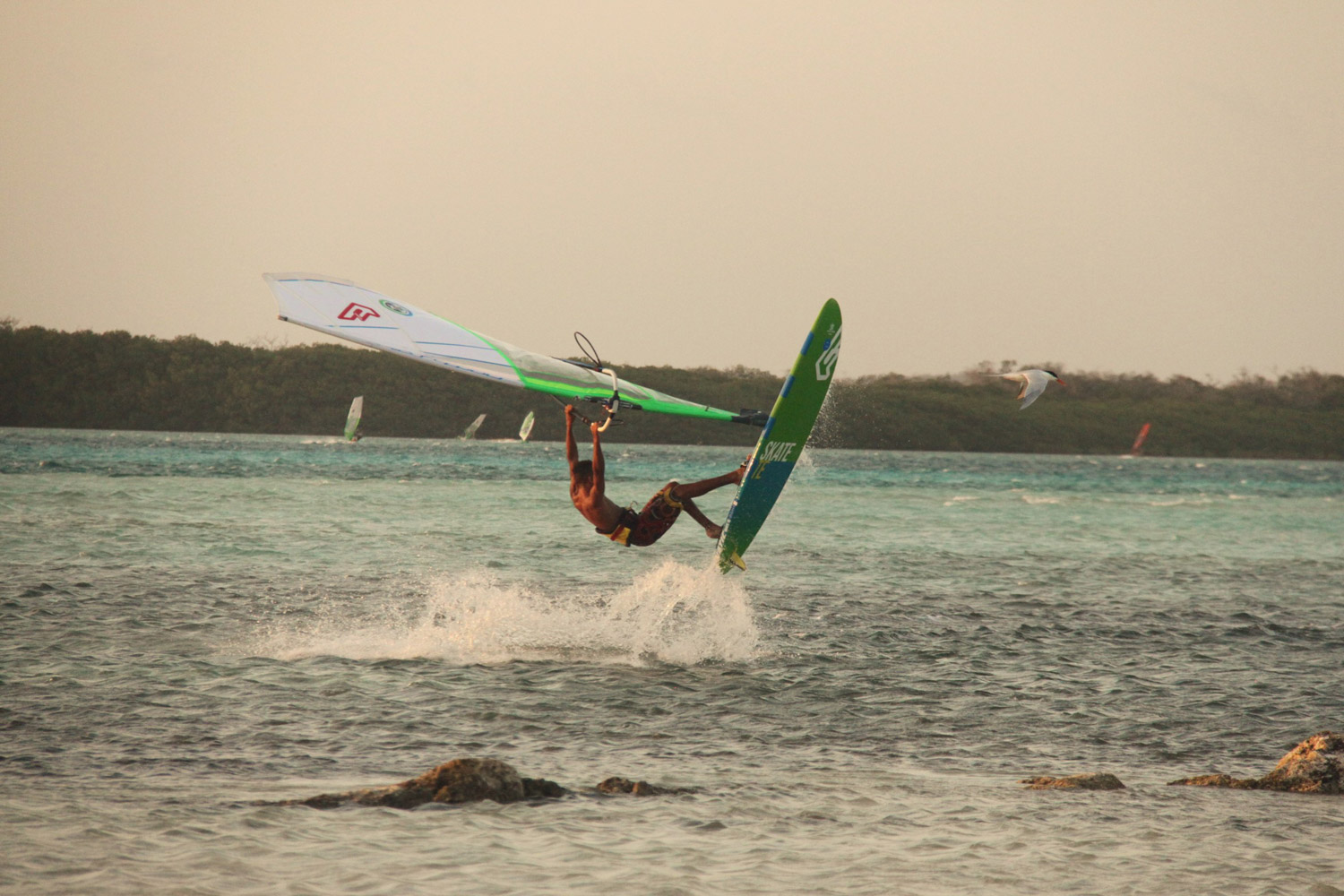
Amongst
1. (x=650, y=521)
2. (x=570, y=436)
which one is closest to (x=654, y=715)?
(x=650, y=521)

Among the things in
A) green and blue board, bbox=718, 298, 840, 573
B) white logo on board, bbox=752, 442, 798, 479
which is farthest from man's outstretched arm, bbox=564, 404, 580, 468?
white logo on board, bbox=752, 442, 798, 479

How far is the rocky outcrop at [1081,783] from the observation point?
22.3 ft

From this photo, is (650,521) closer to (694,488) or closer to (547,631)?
(694,488)

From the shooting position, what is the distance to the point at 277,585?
51.3 ft

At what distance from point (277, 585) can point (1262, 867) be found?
13.3m

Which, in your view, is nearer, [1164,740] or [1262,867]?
[1262,867]

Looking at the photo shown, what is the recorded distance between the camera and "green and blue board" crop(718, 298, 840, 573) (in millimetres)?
9430

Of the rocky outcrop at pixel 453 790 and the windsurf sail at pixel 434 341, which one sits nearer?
the rocky outcrop at pixel 453 790

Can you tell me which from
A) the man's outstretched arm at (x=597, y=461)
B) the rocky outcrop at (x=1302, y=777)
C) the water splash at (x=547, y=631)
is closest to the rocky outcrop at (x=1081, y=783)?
the rocky outcrop at (x=1302, y=777)

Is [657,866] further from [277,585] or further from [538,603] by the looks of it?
[277,585]

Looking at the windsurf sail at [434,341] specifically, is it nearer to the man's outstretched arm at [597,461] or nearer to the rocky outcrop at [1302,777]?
the man's outstretched arm at [597,461]

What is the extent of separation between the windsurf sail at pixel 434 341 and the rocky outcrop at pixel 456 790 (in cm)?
325

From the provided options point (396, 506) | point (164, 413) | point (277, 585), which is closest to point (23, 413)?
point (164, 413)

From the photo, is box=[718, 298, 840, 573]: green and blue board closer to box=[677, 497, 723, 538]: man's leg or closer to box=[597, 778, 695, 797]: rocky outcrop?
box=[677, 497, 723, 538]: man's leg
